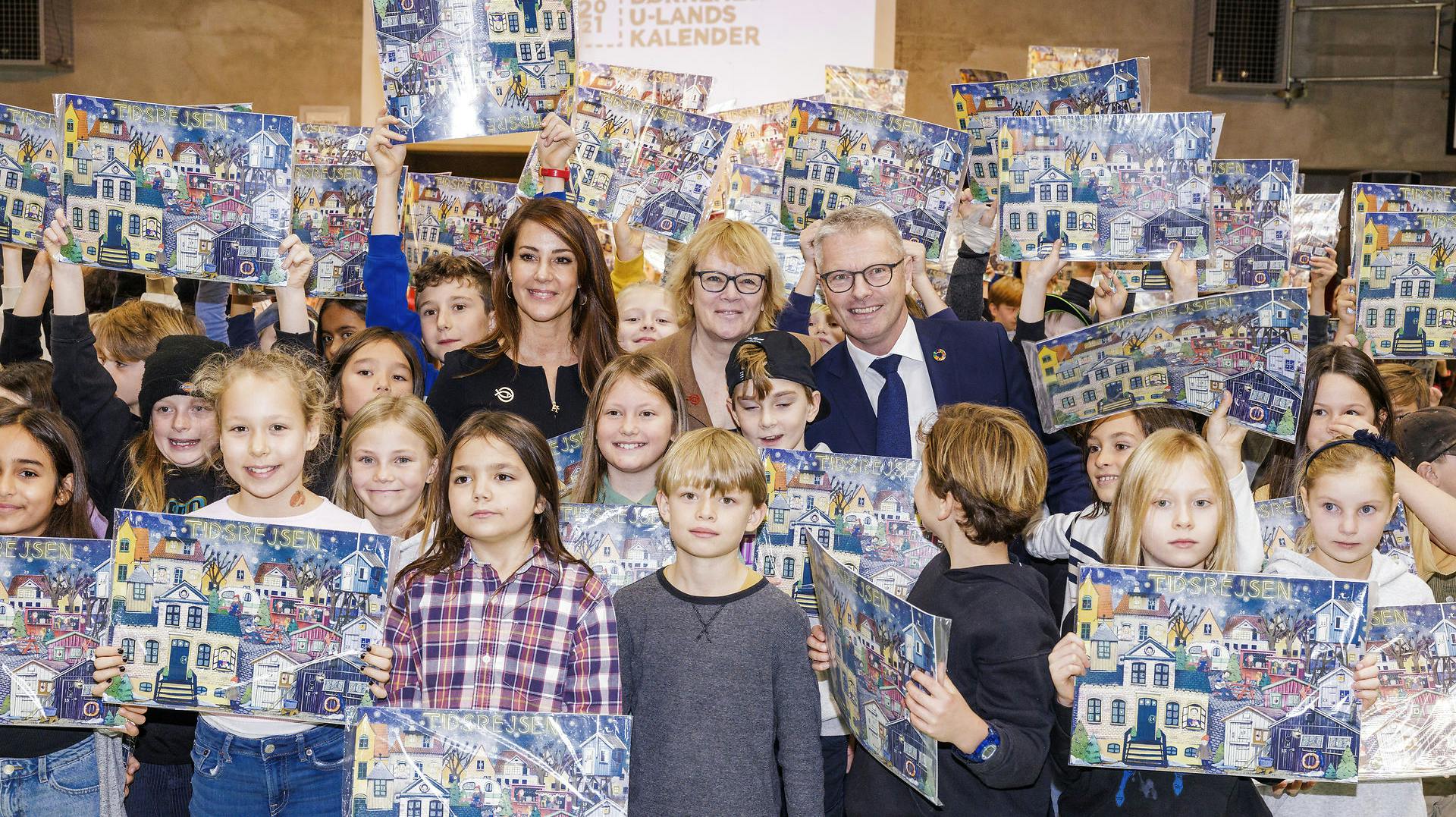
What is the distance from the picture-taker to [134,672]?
253cm

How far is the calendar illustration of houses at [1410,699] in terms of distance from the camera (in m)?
2.52

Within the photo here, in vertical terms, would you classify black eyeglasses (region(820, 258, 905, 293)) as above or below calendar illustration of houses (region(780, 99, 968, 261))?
below

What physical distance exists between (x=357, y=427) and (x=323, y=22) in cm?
832

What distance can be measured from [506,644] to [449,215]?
2515mm

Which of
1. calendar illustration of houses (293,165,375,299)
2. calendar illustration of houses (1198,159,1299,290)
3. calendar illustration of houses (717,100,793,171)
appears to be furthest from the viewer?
calendar illustration of houses (717,100,793,171)

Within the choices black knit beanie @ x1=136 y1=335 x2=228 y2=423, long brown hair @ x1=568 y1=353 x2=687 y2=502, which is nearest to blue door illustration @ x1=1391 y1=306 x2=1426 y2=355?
long brown hair @ x1=568 y1=353 x2=687 y2=502

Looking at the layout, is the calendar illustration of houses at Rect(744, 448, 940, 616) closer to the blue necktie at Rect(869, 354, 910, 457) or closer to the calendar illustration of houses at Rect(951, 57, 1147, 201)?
the blue necktie at Rect(869, 354, 910, 457)

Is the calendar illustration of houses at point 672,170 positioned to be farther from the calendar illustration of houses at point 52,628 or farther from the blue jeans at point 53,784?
the blue jeans at point 53,784

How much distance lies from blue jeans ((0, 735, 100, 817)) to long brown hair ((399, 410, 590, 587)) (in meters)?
0.89

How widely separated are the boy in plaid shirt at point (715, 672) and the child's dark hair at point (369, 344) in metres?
1.30

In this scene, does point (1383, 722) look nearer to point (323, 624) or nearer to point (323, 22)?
point (323, 624)

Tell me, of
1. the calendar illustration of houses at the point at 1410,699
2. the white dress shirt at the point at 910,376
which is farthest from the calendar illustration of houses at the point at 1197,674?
the white dress shirt at the point at 910,376

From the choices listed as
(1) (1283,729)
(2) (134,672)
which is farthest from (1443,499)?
(2) (134,672)

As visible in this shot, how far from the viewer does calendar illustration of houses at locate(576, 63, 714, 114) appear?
5277 mm
